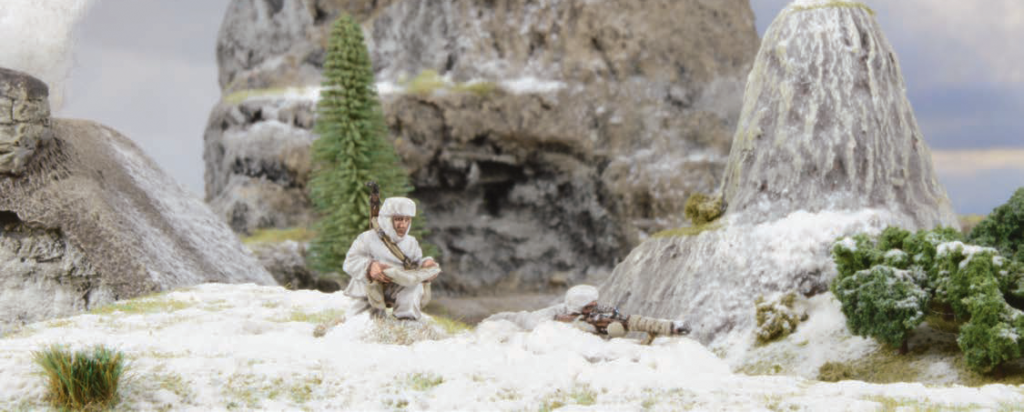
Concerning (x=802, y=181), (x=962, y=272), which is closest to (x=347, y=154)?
(x=802, y=181)

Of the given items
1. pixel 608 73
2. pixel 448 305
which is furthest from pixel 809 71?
pixel 608 73

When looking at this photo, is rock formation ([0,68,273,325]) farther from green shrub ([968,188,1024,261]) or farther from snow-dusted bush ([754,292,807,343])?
green shrub ([968,188,1024,261])

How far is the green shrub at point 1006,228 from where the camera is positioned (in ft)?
53.1

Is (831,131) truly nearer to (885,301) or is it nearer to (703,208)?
(703,208)

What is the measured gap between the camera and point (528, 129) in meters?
37.8

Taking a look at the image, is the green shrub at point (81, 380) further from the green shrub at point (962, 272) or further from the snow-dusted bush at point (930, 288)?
the green shrub at point (962, 272)

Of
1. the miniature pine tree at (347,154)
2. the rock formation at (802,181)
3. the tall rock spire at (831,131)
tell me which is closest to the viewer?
the rock formation at (802,181)

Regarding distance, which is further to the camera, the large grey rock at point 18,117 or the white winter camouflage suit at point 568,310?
the large grey rock at point 18,117

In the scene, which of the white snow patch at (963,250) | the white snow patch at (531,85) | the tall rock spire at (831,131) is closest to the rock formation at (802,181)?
the tall rock spire at (831,131)

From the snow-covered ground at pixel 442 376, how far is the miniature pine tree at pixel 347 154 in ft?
56.9

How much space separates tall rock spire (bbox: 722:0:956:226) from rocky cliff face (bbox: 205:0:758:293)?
66.1 ft

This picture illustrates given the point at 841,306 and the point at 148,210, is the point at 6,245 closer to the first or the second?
the point at 148,210

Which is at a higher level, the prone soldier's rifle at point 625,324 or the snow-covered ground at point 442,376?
the prone soldier's rifle at point 625,324

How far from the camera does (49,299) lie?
47.8ft
